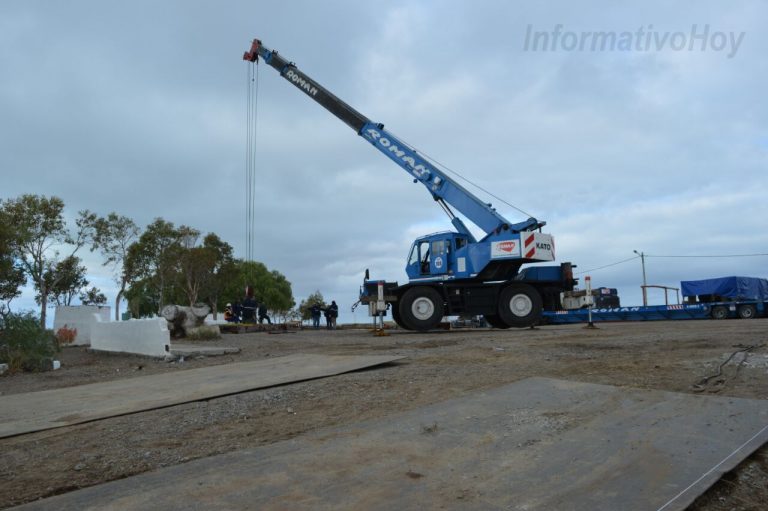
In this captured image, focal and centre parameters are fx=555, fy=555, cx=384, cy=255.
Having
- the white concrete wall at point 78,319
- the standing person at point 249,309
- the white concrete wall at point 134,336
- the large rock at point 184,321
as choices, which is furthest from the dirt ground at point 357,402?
the standing person at point 249,309

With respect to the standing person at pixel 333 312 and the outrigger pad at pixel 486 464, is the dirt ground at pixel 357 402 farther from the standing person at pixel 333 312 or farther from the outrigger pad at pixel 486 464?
the standing person at pixel 333 312

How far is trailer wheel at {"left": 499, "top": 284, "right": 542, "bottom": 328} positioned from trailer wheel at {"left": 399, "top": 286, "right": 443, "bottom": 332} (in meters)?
2.00

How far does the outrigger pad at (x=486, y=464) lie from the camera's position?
132 inches

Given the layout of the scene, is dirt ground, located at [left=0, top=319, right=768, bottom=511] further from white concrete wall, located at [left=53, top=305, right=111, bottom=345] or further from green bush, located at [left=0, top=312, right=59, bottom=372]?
white concrete wall, located at [left=53, top=305, right=111, bottom=345]

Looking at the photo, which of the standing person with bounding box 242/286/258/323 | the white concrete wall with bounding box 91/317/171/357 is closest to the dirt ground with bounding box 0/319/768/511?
the white concrete wall with bounding box 91/317/171/357

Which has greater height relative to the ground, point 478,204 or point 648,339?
point 478,204

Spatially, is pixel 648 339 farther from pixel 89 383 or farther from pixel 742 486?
pixel 89 383

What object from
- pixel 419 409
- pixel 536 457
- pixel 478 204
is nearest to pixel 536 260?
pixel 478 204

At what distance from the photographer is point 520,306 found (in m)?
17.0

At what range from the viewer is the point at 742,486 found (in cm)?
355

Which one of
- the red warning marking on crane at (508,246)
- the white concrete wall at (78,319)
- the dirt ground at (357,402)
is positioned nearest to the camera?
the dirt ground at (357,402)

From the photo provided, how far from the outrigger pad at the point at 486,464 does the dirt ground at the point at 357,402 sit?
13.1 inches

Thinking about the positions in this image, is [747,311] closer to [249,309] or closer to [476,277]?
[476,277]

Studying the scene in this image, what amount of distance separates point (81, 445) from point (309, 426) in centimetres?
207
